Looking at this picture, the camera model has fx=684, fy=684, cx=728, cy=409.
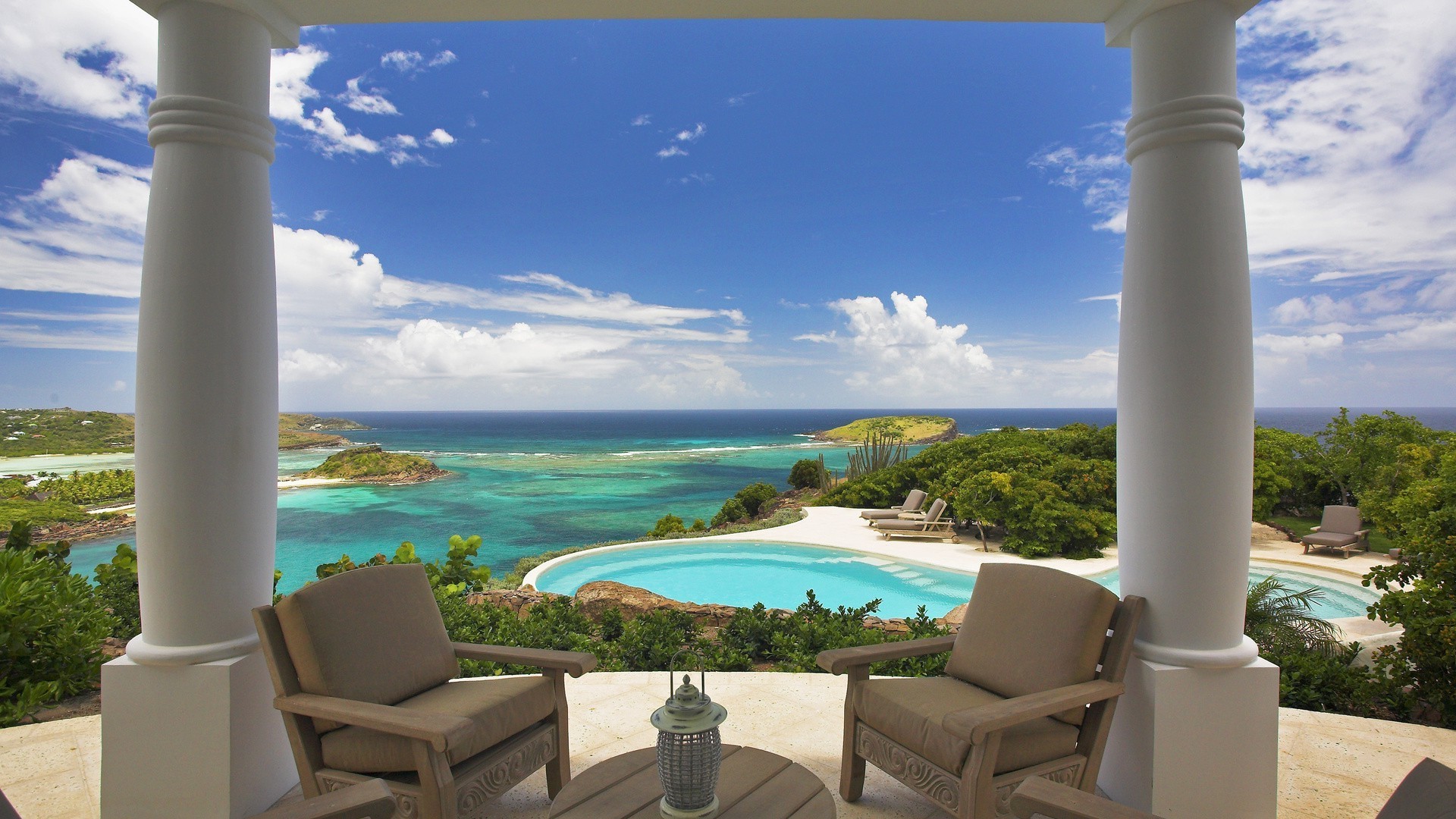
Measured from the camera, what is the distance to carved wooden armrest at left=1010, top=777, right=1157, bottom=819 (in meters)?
1.35

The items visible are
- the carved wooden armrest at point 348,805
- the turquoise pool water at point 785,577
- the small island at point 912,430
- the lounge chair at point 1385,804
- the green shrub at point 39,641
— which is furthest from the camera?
the small island at point 912,430

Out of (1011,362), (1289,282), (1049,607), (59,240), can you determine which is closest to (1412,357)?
(1289,282)

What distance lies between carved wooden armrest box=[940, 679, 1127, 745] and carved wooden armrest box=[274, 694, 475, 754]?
→ 4.18 feet

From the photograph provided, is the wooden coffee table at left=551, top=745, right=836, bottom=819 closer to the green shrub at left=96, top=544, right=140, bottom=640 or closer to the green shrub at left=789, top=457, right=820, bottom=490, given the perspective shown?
the green shrub at left=96, top=544, right=140, bottom=640

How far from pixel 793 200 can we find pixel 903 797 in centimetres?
4471

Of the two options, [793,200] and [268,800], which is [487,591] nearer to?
[268,800]

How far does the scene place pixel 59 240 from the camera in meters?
13.6

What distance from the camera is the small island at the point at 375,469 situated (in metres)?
32.7

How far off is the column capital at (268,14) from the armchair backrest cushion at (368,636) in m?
1.85

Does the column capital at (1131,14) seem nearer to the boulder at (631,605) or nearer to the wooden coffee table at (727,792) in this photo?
the wooden coffee table at (727,792)

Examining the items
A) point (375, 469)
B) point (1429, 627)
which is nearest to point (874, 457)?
point (1429, 627)

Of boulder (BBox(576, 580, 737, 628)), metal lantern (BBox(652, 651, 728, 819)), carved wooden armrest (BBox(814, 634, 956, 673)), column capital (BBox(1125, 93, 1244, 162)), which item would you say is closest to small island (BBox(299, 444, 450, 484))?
boulder (BBox(576, 580, 737, 628))

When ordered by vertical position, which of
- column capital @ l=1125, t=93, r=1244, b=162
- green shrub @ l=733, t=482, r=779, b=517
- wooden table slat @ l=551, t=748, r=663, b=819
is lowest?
green shrub @ l=733, t=482, r=779, b=517

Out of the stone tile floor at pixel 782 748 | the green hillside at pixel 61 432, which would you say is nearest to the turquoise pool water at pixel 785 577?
the stone tile floor at pixel 782 748
